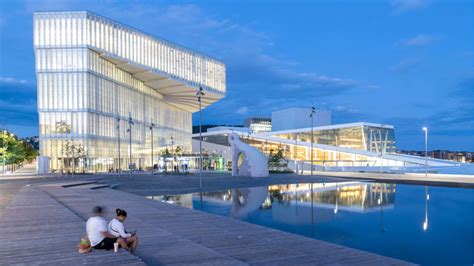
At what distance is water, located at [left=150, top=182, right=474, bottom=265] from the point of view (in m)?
11.1

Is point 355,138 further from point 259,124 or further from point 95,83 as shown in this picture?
point 259,124

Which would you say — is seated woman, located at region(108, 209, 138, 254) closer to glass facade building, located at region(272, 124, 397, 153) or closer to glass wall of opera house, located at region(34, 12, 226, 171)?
glass wall of opera house, located at region(34, 12, 226, 171)

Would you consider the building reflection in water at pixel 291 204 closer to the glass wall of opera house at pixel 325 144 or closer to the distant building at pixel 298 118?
the glass wall of opera house at pixel 325 144

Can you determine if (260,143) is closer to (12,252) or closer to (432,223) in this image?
(432,223)

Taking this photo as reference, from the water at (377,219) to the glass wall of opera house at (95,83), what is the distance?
4173cm

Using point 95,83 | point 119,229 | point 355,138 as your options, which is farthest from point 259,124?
point 119,229

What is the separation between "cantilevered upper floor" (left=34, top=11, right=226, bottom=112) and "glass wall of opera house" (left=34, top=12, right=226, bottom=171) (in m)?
0.17

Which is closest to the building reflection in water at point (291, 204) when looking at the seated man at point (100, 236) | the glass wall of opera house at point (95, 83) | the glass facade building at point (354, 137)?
the seated man at point (100, 236)

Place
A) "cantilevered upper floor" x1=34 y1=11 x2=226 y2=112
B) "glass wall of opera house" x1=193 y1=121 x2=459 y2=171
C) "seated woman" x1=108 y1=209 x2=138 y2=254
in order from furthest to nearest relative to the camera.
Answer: "glass wall of opera house" x1=193 y1=121 x2=459 y2=171 → "cantilevered upper floor" x1=34 y1=11 x2=226 y2=112 → "seated woman" x1=108 y1=209 x2=138 y2=254

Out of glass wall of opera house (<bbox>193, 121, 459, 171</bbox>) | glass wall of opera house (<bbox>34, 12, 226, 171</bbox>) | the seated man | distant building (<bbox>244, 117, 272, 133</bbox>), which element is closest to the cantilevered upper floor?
glass wall of opera house (<bbox>34, 12, 226, 171</bbox>)

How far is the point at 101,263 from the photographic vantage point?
7148 millimetres

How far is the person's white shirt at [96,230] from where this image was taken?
8.02 meters

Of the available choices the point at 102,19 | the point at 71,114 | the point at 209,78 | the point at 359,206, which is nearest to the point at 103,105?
the point at 71,114

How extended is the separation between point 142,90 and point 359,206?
7740 centimetres
